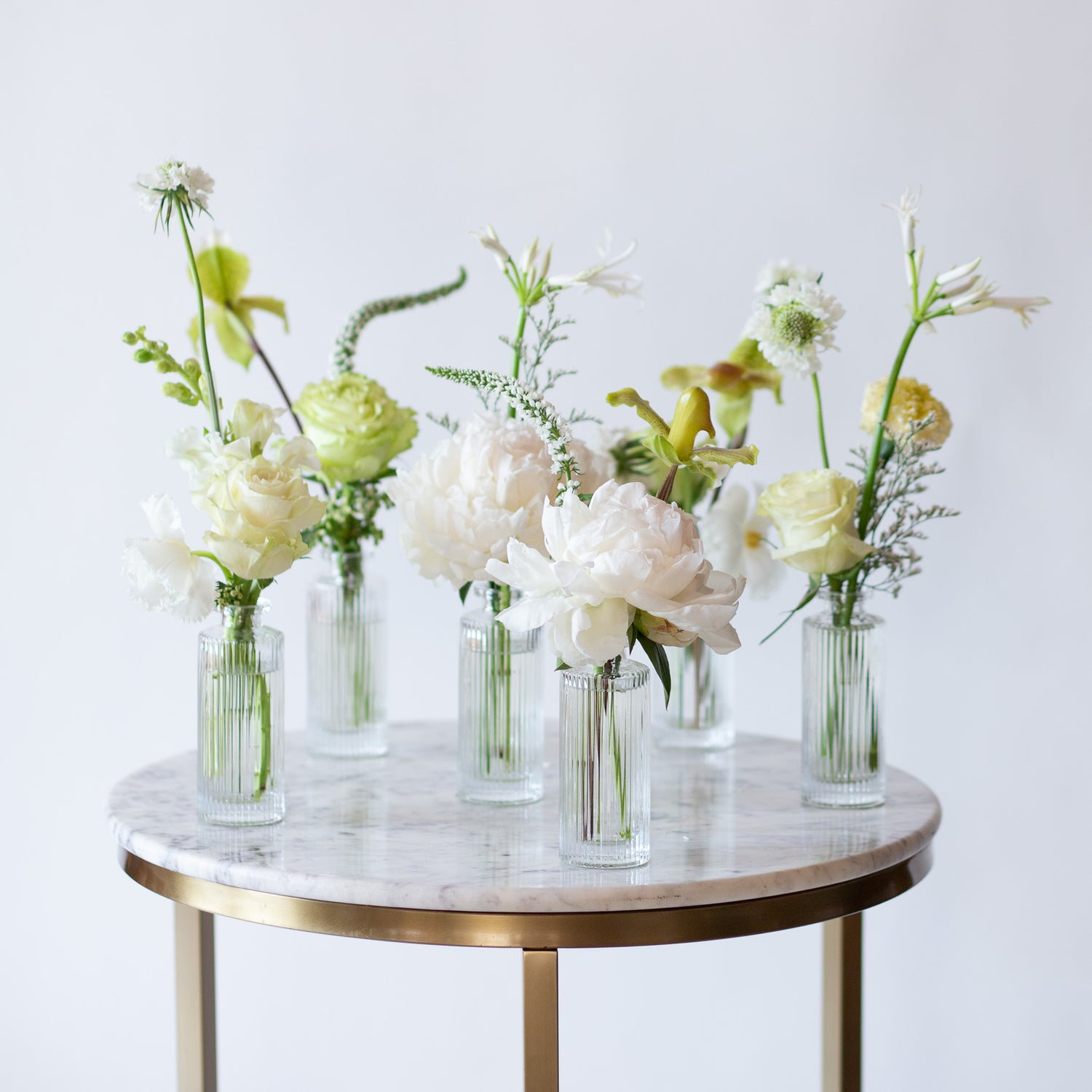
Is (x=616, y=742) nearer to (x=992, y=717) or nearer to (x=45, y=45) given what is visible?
(x=992, y=717)

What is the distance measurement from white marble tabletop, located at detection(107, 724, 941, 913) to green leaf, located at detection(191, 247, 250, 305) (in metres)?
0.64

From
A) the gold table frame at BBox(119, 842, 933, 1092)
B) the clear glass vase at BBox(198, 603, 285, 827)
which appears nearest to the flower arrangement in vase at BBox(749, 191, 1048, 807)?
the gold table frame at BBox(119, 842, 933, 1092)

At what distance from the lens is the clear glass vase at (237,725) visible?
1429mm

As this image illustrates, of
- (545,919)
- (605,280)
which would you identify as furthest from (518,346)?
(545,919)

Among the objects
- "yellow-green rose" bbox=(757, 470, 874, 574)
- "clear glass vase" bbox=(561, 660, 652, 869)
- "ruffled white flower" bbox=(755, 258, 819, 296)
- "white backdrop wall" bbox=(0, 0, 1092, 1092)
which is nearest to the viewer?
"clear glass vase" bbox=(561, 660, 652, 869)

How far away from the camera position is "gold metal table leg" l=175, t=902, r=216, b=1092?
1.52 metres

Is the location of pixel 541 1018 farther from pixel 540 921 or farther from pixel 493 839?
pixel 493 839

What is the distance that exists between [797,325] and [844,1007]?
0.87m

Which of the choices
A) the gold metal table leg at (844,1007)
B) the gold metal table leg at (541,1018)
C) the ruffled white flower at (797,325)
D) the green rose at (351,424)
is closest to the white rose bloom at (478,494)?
the green rose at (351,424)

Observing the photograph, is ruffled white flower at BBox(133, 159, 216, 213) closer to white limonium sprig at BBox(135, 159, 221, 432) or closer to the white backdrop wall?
white limonium sprig at BBox(135, 159, 221, 432)

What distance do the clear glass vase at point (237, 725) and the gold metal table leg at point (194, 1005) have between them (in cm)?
16

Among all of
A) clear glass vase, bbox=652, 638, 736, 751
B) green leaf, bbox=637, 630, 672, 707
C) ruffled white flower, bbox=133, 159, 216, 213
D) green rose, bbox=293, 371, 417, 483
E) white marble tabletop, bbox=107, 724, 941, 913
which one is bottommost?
white marble tabletop, bbox=107, 724, 941, 913

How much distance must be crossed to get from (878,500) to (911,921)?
1040 mm

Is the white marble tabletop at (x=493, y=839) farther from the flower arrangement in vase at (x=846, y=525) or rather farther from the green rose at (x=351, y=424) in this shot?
the green rose at (x=351, y=424)
